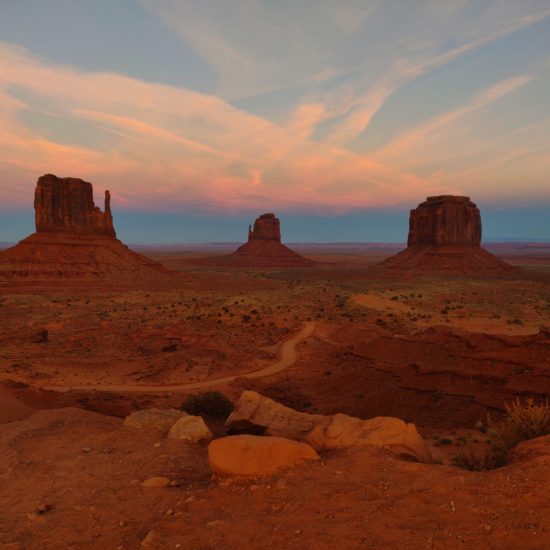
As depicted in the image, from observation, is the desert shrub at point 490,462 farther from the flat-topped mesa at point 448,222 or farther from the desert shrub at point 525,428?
the flat-topped mesa at point 448,222

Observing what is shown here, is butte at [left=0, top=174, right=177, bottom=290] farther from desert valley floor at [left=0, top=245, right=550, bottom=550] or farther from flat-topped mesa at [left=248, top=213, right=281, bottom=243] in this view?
flat-topped mesa at [left=248, top=213, right=281, bottom=243]

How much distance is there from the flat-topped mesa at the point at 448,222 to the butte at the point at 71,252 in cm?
5895

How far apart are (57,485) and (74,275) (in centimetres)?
5617

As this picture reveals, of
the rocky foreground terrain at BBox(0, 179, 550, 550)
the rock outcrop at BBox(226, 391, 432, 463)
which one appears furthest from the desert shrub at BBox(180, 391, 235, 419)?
the rock outcrop at BBox(226, 391, 432, 463)

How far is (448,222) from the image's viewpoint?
295 feet

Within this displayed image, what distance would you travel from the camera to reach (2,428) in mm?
10508

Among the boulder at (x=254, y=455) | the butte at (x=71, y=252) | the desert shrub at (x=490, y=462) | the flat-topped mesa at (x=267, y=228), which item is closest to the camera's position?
the boulder at (x=254, y=455)

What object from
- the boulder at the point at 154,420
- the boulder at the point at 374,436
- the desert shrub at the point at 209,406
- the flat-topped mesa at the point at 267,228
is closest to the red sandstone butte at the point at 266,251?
the flat-topped mesa at the point at 267,228

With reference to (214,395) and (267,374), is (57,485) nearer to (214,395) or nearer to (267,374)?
(214,395)

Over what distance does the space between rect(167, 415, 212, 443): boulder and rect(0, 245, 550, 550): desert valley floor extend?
0.38m

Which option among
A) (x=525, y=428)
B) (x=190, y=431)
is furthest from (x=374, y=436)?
(x=190, y=431)

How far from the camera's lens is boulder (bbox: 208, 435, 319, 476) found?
22.9ft

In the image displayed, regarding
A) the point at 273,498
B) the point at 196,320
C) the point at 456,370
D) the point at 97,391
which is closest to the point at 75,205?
the point at 196,320

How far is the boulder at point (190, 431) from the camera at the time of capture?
31.6 feet
